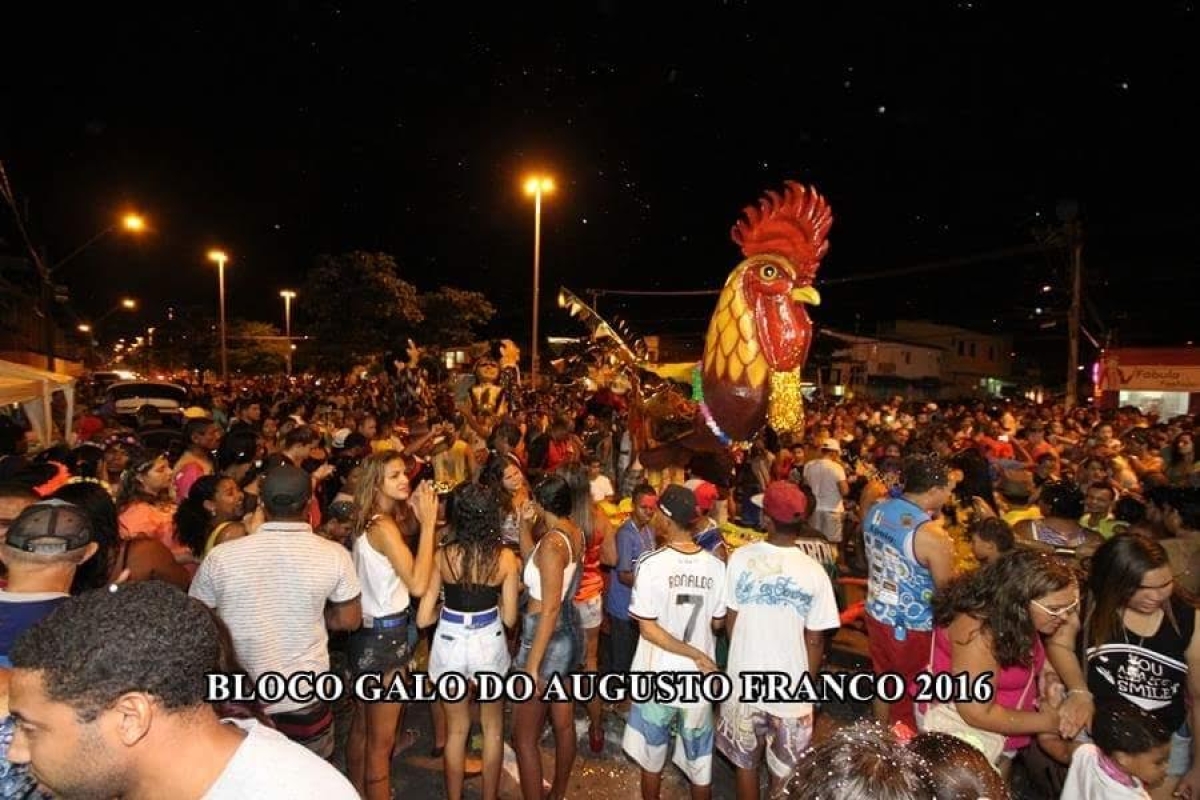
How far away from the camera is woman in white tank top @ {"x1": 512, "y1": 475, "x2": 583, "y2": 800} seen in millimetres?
3932

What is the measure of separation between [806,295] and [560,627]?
4468mm

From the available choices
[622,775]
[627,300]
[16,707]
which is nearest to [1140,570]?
[622,775]

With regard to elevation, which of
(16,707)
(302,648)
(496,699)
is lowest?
(496,699)

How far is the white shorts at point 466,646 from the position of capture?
3.76m

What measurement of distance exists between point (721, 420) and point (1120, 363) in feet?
71.3

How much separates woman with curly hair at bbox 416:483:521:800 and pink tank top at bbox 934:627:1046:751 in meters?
2.15

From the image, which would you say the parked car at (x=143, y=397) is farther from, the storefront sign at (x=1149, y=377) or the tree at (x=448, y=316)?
the storefront sign at (x=1149, y=377)

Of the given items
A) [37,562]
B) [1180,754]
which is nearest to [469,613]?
[37,562]

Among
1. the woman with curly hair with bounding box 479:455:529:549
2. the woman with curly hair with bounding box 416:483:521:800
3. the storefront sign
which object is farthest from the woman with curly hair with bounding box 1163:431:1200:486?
the storefront sign

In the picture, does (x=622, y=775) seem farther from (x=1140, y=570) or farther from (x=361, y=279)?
(x=361, y=279)

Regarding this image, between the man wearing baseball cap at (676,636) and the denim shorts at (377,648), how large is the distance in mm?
1287

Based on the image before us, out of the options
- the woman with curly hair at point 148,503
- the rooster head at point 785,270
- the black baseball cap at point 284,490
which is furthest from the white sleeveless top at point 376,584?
the rooster head at point 785,270

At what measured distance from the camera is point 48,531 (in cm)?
255

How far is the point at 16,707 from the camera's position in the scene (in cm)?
150
